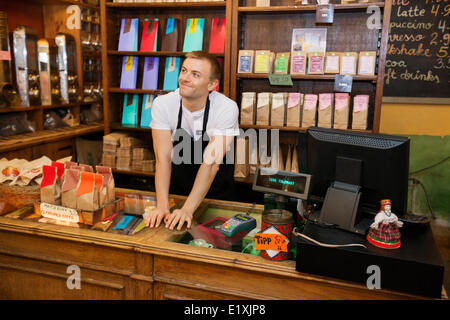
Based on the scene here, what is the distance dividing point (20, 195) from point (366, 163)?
56.4 inches

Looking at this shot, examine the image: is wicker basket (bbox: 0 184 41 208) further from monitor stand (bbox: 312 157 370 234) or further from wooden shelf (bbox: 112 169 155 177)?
wooden shelf (bbox: 112 169 155 177)

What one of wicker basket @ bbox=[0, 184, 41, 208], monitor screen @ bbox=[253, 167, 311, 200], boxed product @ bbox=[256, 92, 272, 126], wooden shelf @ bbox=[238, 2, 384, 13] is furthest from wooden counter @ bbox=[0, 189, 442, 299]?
wooden shelf @ bbox=[238, 2, 384, 13]

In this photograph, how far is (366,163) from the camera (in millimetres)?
1225

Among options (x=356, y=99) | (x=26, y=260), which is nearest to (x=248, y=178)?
(x=356, y=99)

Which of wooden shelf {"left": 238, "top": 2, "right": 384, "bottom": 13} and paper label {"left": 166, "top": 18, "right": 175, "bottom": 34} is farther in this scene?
paper label {"left": 166, "top": 18, "right": 175, "bottom": 34}

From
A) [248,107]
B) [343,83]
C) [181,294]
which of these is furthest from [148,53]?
[181,294]

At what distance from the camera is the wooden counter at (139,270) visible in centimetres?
120

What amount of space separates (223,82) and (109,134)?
1203 millimetres

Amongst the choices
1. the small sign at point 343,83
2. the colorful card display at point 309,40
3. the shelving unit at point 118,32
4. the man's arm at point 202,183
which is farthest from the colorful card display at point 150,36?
the man's arm at point 202,183

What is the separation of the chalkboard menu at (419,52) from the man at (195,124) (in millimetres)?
2253

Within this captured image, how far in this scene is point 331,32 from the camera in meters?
3.04

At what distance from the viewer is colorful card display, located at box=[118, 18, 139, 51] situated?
3395 mm

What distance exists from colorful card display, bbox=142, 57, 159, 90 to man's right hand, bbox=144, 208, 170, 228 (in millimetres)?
2066
